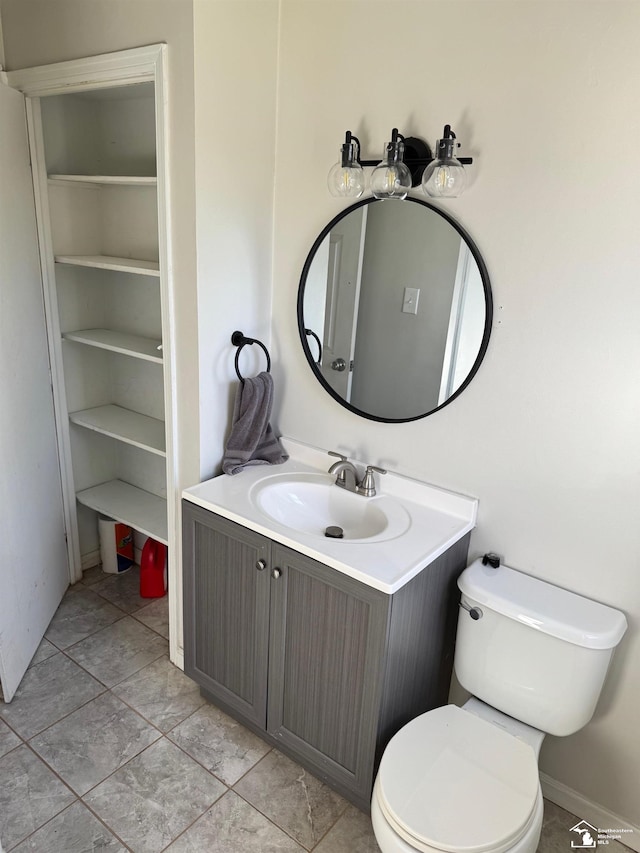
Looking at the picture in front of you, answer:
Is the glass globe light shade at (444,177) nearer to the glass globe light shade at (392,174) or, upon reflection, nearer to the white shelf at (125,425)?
the glass globe light shade at (392,174)

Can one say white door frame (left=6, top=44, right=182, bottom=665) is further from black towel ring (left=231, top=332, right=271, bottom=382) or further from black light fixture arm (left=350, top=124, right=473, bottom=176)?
black light fixture arm (left=350, top=124, right=473, bottom=176)

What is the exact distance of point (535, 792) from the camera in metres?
1.41

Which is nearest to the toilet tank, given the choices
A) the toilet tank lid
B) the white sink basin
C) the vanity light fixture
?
the toilet tank lid

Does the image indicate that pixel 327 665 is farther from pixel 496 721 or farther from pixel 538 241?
pixel 538 241

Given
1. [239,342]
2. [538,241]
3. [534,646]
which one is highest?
[538,241]

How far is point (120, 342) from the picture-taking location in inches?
96.5

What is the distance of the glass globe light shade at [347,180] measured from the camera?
1750mm

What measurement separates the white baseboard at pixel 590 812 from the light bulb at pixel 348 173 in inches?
73.4

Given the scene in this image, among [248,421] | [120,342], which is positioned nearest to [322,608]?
[248,421]

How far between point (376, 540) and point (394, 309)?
0.70m

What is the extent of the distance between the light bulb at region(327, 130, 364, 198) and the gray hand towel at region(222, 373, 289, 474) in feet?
2.17

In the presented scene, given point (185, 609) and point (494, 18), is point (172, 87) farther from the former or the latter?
point (185, 609)

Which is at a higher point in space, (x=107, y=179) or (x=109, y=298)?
(x=107, y=179)
